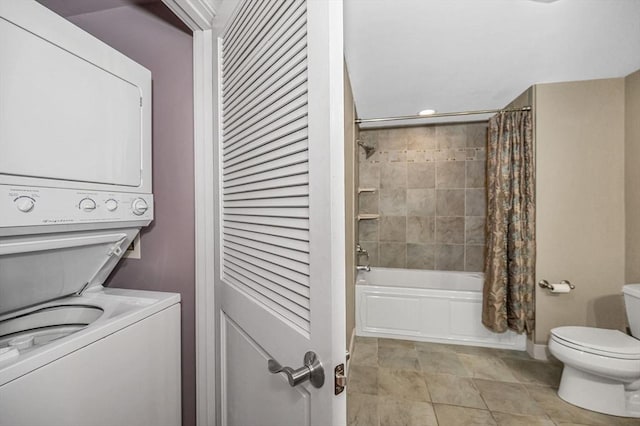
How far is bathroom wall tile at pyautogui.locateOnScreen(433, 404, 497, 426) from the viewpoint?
1.66 meters

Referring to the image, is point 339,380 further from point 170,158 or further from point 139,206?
point 170,158

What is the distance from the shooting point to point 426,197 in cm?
344

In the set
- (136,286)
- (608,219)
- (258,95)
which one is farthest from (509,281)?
(136,286)

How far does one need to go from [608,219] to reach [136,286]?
3491 mm

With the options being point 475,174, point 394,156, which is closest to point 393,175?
point 394,156

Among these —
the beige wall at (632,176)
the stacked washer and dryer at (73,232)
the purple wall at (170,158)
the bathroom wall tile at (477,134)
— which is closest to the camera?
the stacked washer and dryer at (73,232)

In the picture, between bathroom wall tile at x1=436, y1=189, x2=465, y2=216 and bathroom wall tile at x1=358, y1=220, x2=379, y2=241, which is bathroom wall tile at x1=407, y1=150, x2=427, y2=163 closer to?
bathroom wall tile at x1=436, y1=189, x2=465, y2=216

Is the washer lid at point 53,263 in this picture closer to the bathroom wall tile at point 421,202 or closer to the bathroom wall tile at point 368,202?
the bathroom wall tile at point 368,202

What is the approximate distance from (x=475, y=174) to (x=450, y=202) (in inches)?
17.5

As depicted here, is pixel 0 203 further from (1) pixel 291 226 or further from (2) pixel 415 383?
(2) pixel 415 383

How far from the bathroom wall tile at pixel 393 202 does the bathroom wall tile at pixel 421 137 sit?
592 mm

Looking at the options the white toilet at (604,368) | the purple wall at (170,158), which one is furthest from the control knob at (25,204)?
the white toilet at (604,368)

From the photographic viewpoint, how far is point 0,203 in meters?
0.71

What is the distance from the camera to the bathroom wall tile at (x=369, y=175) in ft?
11.8
